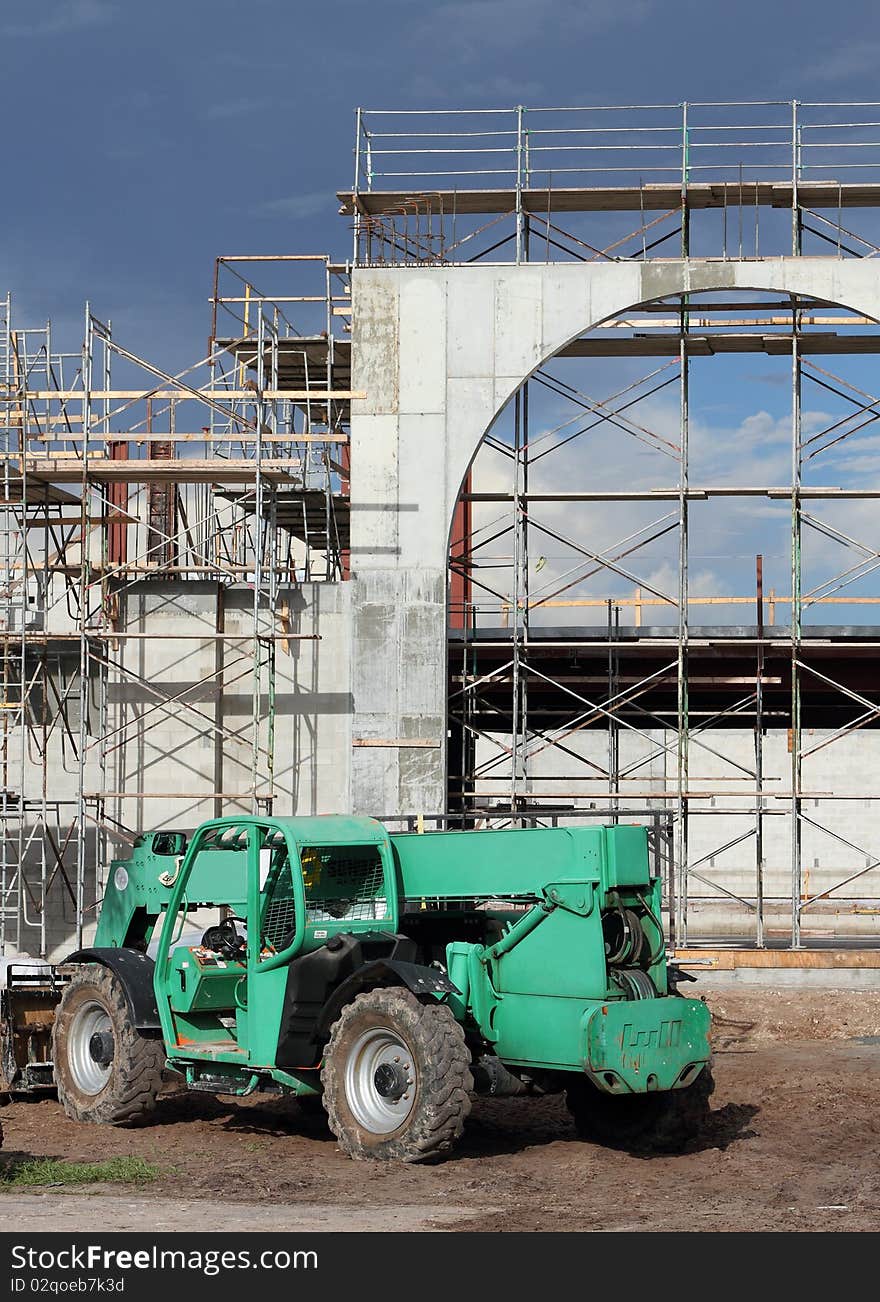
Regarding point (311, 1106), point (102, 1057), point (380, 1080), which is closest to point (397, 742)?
point (102, 1057)

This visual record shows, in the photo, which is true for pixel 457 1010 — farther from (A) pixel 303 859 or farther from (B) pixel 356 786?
(B) pixel 356 786

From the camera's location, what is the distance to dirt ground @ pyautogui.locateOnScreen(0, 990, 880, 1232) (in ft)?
29.6

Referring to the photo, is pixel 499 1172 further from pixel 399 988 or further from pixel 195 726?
pixel 195 726

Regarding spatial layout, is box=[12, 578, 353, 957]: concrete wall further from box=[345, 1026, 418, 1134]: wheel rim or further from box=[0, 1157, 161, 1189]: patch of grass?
box=[0, 1157, 161, 1189]: patch of grass

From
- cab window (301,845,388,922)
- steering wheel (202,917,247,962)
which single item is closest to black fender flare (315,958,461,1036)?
cab window (301,845,388,922)

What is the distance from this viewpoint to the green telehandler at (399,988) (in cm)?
1078

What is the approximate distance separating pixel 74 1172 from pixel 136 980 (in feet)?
8.62

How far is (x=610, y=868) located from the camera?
428 inches

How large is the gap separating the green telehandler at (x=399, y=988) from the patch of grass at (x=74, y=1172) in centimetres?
138

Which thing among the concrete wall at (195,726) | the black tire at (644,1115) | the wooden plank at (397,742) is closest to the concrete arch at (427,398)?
the wooden plank at (397,742)

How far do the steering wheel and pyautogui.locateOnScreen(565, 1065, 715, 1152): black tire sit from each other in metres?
2.78

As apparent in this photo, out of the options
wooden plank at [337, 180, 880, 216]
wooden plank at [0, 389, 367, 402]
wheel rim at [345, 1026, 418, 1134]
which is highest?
wooden plank at [337, 180, 880, 216]
